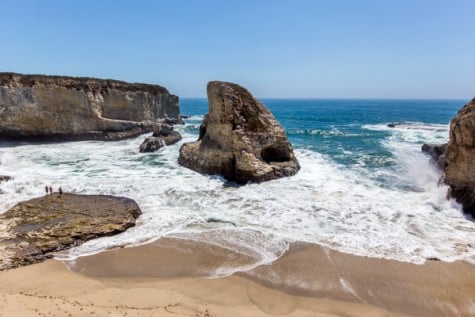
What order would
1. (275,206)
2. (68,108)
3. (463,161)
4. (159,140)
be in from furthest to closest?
(68,108) < (159,140) < (275,206) < (463,161)

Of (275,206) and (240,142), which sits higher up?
(240,142)

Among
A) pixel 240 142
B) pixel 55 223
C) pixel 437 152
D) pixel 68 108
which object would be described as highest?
pixel 68 108

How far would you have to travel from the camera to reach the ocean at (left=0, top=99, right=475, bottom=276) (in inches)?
344

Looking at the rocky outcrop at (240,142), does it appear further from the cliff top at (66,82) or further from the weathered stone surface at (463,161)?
the cliff top at (66,82)

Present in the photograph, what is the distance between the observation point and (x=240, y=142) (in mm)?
15398

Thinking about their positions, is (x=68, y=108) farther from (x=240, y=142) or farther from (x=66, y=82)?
(x=240, y=142)

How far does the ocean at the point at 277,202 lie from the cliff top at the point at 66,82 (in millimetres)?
6523

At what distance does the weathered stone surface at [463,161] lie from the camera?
10.9 meters

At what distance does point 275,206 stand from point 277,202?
→ 46 centimetres

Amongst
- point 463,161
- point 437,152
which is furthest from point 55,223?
point 437,152

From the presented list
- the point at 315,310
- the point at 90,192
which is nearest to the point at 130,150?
the point at 90,192

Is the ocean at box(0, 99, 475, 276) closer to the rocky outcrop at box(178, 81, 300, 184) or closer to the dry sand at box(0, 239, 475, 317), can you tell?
the dry sand at box(0, 239, 475, 317)

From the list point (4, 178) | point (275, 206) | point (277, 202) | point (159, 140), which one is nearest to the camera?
point (275, 206)

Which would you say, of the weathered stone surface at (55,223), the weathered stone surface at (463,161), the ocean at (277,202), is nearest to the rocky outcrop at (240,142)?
the ocean at (277,202)
